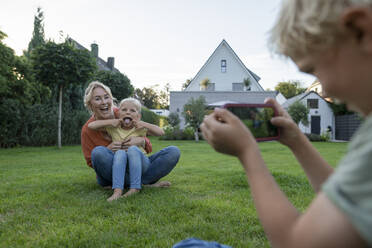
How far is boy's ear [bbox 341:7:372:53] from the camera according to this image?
1.94ft

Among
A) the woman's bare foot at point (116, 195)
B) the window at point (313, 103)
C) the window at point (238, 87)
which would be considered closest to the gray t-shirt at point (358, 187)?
the woman's bare foot at point (116, 195)

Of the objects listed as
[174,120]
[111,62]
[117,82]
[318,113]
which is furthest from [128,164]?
[111,62]

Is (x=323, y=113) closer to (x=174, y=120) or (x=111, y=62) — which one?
(x=174, y=120)

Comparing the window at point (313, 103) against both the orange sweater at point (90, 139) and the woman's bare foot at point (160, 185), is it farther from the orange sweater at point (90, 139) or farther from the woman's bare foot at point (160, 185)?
the orange sweater at point (90, 139)

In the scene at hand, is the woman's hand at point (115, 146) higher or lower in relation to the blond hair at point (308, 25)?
lower

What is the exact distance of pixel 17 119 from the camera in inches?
464

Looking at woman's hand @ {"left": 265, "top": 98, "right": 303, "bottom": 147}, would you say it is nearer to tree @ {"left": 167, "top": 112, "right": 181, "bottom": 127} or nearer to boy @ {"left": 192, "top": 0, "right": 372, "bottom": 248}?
boy @ {"left": 192, "top": 0, "right": 372, "bottom": 248}

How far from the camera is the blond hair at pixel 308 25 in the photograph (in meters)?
0.64

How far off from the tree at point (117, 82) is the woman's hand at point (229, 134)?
18.4 meters

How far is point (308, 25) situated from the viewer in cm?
68

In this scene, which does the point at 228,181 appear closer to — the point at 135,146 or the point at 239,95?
the point at 135,146

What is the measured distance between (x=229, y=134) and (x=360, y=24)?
418 mm

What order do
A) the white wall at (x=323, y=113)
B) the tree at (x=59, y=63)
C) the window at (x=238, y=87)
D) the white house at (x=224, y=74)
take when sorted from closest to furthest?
the tree at (x=59, y=63) → the white house at (x=224, y=74) → the window at (x=238, y=87) → the white wall at (x=323, y=113)

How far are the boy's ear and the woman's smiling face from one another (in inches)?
137
